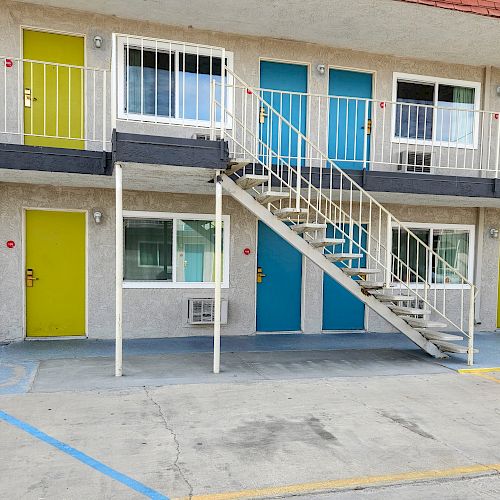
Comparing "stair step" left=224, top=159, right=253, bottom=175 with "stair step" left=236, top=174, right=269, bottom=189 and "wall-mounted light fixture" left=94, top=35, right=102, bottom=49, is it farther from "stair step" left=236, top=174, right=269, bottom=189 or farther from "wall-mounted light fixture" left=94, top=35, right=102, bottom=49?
"wall-mounted light fixture" left=94, top=35, right=102, bottom=49

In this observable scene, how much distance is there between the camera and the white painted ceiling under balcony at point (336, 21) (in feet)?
23.3

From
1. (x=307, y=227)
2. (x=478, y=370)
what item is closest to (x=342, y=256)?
(x=307, y=227)

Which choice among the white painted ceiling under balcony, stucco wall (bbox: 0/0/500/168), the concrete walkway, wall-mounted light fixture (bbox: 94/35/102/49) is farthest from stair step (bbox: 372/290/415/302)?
wall-mounted light fixture (bbox: 94/35/102/49)

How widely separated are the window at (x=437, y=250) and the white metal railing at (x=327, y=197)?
0.07 feet

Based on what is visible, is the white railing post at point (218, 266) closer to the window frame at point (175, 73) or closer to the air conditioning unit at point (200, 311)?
the air conditioning unit at point (200, 311)

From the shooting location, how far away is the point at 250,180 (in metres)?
6.18

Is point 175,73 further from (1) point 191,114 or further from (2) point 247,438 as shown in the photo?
(2) point 247,438

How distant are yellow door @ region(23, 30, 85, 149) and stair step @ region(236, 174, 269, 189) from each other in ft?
9.73

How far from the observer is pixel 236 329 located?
852 centimetres

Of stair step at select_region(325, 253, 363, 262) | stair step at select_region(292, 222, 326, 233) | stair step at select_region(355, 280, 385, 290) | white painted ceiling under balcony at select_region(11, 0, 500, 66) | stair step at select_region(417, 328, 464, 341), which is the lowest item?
stair step at select_region(417, 328, 464, 341)

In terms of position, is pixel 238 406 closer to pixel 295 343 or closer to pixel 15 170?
pixel 295 343

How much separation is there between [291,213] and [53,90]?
452 cm

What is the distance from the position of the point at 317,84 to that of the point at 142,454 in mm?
7127

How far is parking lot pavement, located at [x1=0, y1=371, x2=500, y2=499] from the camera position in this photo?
136 inches
